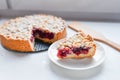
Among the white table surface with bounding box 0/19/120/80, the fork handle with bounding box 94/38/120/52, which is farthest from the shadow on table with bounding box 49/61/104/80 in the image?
the fork handle with bounding box 94/38/120/52

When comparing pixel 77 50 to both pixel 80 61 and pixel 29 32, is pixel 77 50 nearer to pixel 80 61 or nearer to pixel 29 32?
pixel 80 61

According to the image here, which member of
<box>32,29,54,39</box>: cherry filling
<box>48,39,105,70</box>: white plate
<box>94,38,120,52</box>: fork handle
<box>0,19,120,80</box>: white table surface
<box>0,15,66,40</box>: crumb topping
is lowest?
<box>0,19,120,80</box>: white table surface

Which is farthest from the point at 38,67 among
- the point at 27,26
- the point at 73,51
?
the point at 27,26

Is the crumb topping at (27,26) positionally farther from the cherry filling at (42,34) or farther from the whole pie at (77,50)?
the whole pie at (77,50)

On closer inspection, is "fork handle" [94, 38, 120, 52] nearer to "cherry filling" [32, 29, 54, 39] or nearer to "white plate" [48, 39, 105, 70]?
"white plate" [48, 39, 105, 70]

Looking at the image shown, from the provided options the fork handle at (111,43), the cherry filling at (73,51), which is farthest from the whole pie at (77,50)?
the fork handle at (111,43)

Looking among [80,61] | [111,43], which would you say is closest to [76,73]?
[80,61]

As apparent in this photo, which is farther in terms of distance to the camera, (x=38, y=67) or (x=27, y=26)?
(x=27, y=26)

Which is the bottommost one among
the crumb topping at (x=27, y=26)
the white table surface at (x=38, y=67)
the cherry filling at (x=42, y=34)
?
the white table surface at (x=38, y=67)

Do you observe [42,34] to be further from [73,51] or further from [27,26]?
[73,51]
